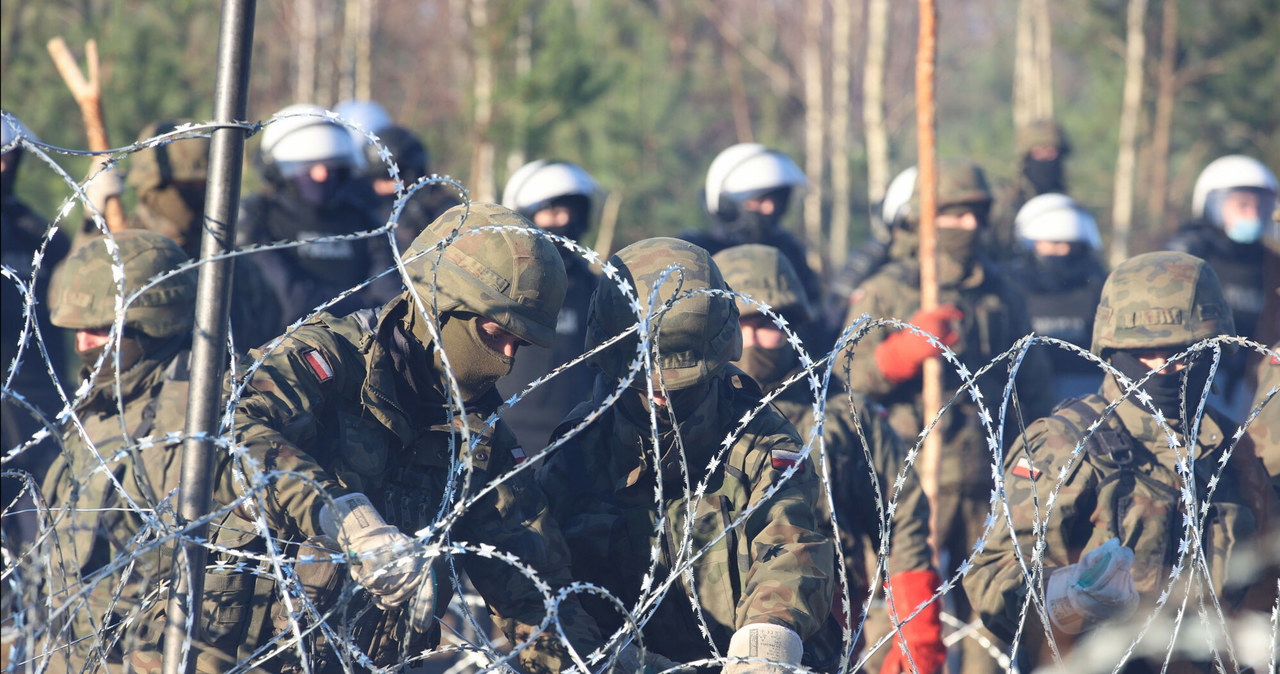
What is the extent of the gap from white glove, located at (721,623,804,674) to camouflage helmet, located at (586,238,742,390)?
0.66 metres

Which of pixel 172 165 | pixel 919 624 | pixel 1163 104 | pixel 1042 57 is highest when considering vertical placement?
pixel 1042 57

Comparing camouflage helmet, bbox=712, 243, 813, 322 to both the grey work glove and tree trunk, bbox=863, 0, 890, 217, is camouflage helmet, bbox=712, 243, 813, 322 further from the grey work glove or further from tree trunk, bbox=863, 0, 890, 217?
tree trunk, bbox=863, 0, 890, 217

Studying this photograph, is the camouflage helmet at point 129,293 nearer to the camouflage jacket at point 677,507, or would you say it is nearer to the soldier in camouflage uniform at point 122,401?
the soldier in camouflage uniform at point 122,401

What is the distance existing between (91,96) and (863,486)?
3616 mm

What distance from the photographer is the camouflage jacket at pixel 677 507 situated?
3396 mm

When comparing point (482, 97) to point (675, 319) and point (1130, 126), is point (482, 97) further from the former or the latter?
point (675, 319)

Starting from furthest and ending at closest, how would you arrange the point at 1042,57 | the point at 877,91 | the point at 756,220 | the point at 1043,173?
the point at 1042,57
the point at 877,91
the point at 1043,173
the point at 756,220

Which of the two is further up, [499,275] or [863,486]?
[499,275]

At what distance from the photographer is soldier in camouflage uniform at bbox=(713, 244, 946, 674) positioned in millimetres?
4250

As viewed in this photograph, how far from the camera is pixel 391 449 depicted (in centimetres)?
321

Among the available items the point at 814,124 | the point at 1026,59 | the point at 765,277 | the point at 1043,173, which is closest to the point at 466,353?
the point at 765,277

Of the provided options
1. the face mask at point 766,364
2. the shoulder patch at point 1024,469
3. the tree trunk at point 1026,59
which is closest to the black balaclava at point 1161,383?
the shoulder patch at point 1024,469

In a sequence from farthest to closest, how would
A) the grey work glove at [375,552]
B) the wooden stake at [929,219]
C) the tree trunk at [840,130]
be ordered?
the tree trunk at [840,130] < the wooden stake at [929,219] < the grey work glove at [375,552]

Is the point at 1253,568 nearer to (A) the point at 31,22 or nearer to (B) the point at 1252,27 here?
(A) the point at 31,22
